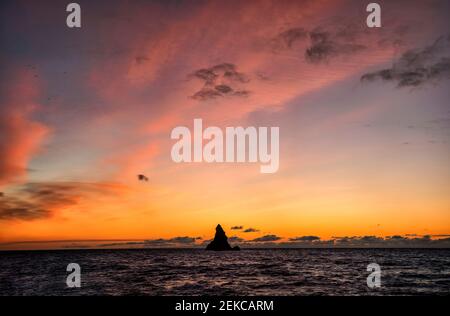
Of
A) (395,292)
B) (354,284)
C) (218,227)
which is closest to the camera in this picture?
(395,292)

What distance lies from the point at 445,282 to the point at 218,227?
→ 12600 centimetres

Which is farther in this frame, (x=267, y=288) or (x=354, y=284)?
(x=354, y=284)
